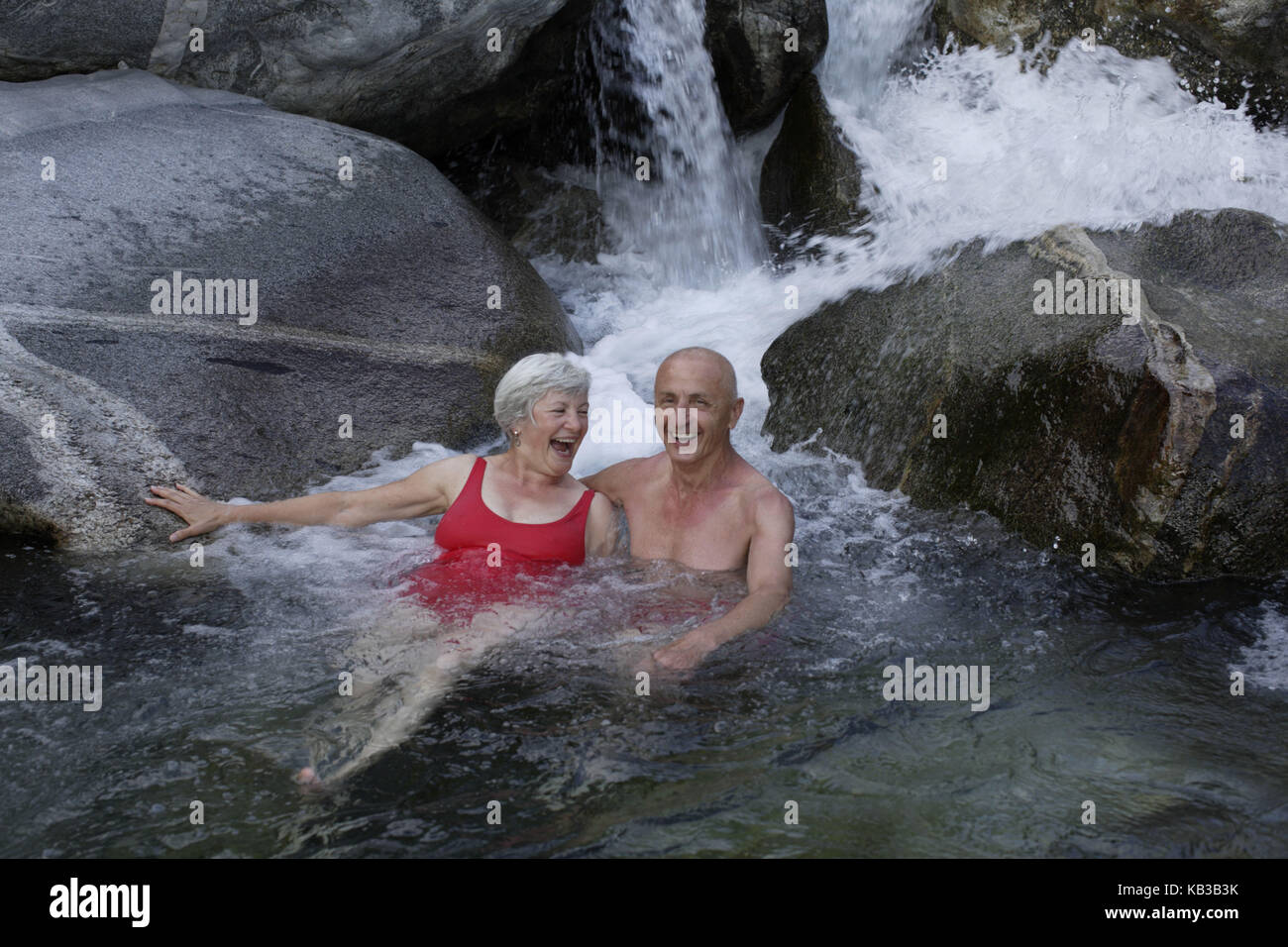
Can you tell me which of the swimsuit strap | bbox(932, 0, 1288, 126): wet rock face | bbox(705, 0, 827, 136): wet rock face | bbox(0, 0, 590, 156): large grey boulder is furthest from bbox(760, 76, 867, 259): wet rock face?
the swimsuit strap

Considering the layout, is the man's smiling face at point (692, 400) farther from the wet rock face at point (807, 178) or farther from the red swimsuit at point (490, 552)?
the wet rock face at point (807, 178)

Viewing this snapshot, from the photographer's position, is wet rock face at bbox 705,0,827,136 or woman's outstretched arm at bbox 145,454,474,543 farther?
wet rock face at bbox 705,0,827,136

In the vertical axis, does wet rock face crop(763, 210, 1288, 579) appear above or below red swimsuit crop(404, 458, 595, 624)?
above

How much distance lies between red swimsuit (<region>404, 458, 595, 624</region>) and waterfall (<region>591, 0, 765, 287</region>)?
4.00m

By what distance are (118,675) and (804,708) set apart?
2.16 metres

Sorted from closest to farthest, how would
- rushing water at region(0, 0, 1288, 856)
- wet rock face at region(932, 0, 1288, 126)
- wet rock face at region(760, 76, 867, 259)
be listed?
rushing water at region(0, 0, 1288, 856) → wet rock face at region(932, 0, 1288, 126) → wet rock face at region(760, 76, 867, 259)

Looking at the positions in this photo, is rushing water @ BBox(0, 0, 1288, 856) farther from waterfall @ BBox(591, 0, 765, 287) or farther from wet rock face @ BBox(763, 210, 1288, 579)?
waterfall @ BBox(591, 0, 765, 287)

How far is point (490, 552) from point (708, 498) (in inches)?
33.1

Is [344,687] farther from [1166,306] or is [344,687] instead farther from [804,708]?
[1166,306]

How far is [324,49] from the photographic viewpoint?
7117 mm

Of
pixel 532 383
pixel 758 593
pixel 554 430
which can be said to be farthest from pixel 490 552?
pixel 758 593

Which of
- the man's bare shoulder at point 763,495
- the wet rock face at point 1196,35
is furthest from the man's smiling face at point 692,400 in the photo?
the wet rock face at point 1196,35

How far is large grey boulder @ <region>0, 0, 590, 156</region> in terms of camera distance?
258 inches

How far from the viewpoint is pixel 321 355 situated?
19.6ft
